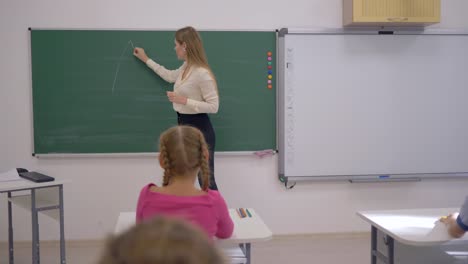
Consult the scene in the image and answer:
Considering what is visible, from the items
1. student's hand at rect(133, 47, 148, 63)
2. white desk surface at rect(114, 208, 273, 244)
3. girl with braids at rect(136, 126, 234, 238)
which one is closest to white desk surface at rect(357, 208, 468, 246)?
white desk surface at rect(114, 208, 273, 244)

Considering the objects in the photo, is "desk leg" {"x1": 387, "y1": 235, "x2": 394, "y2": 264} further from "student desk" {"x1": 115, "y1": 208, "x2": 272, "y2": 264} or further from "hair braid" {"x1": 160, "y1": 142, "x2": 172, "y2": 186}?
"hair braid" {"x1": 160, "y1": 142, "x2": 172, "y2": 186}

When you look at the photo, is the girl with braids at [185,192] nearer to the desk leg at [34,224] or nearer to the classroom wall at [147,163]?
the desk leg at [34,224]

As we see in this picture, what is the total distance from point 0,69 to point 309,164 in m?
2.73

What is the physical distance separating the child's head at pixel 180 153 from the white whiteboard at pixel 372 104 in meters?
2.43

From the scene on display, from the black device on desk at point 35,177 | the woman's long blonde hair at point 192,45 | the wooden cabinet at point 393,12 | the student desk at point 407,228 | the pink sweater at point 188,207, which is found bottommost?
the student desk at point 407,228

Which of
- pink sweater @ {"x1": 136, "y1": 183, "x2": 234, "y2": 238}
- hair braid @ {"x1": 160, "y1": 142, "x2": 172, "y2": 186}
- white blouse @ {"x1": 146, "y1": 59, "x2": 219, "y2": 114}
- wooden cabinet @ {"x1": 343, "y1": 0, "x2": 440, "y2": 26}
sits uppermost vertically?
wooden cabinet @ {"x1": 343, "y1": 0, "x2": 440, "y2": 26}

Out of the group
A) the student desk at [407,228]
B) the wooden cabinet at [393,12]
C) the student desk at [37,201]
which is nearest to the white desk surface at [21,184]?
the student desk at [37,201]

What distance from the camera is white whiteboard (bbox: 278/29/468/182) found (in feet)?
14.6

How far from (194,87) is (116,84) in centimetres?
91

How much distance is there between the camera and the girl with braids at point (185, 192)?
6.34 feet

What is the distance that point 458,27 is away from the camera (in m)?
4.62

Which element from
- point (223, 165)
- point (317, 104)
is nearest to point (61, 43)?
point (223, 165)

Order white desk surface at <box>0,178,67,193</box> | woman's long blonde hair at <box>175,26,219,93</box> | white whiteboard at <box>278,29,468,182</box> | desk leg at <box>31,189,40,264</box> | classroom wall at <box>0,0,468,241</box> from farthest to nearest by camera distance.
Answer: white whiteboard at <box>278,29,468,182</box>, classroom wall at <box>0,0,468,241</box>, woman's long blonde hair at <box>175,26,219,93</box>, desk leg at <box>31,189,40,264</box>, white desk surface at <box>0,178,67,193</box>

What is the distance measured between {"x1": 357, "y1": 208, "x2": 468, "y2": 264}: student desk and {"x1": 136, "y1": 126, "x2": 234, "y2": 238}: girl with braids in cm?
75
